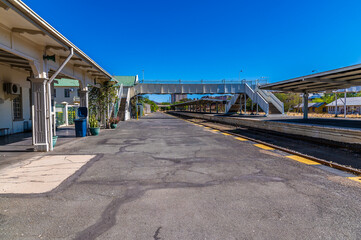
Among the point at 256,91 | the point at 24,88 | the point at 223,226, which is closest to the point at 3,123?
the point at 24,88

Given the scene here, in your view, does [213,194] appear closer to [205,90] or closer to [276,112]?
[205,90]

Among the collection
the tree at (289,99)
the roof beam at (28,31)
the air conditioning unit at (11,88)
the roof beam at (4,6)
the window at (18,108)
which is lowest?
the window at (18,108)

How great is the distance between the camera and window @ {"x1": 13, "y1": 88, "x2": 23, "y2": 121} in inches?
524

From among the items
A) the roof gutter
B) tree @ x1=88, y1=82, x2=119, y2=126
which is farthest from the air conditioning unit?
the roof gutter

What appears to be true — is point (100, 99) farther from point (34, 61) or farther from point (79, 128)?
point (34, 61)

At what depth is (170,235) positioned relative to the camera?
8.77 feet

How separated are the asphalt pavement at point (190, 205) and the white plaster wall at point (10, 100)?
9970 mm

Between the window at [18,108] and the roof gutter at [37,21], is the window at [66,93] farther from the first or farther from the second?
the roof gutter at [37,21]

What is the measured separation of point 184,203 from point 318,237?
1.93 metres

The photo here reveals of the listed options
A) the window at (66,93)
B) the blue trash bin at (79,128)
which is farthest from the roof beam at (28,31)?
the window at (66,93)

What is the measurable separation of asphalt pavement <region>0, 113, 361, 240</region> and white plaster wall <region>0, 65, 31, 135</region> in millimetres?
9970

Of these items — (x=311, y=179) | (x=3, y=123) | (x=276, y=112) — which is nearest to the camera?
(x=311, y=179)

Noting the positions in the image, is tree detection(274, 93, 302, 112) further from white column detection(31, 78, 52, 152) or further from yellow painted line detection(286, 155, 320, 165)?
white column detection(31, 78, 52, 152)

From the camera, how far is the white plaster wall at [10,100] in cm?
1183
